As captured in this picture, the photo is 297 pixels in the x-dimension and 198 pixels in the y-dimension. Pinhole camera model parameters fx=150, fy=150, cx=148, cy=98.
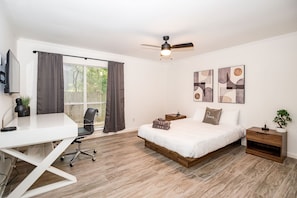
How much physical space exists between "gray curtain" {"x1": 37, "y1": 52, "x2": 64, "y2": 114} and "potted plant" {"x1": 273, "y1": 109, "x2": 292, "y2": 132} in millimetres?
4772

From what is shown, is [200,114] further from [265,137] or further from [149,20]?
[149,20]

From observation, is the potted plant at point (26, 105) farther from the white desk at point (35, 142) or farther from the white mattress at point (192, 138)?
the white mattress at point (192, 138)

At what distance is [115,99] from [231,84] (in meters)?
3.21

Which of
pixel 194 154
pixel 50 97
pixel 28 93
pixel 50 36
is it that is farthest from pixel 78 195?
pixel 50 36

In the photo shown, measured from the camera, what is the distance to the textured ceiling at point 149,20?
202 centimetres

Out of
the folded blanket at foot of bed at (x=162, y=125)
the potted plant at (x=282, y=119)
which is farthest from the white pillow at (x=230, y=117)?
the folded blanket at foot of bed at (x=162, y=125)

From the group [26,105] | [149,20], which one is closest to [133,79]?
[149,20]

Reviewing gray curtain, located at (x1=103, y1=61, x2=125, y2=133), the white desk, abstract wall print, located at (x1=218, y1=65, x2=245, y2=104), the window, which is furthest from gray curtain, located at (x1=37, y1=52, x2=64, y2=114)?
abstract wall print, located at (x1=218, y1=65, x2=245, y2=104)

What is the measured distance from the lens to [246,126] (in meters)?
3.65

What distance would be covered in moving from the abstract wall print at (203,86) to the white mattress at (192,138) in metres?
1.21

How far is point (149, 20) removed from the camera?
96.0 inches

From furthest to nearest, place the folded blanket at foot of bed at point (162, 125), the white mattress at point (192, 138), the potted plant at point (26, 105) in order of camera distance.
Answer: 1. the folded blanket at foot of bed at point (162, 125)
2. the potted plant at point (26, 105)
3. the white mattress at point (192, 138)

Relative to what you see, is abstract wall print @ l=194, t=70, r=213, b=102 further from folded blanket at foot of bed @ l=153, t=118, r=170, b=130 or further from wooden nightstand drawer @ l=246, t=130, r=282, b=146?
folded blanket at foot of bed @ l=153, t=118, r=170, b=130

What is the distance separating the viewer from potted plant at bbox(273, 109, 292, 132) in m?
2.96
